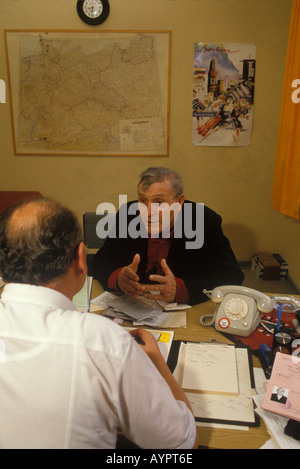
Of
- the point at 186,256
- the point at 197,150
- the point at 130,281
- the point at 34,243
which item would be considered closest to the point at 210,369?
the point at 130,281

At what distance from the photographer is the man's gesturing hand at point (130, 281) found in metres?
1.63

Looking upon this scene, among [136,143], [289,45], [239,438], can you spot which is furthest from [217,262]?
[289,45]

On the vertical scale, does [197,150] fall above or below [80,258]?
above

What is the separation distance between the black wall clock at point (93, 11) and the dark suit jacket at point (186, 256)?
216cm

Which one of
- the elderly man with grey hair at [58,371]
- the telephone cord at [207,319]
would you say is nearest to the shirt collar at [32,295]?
the elderly man with grey hair at [58,371]

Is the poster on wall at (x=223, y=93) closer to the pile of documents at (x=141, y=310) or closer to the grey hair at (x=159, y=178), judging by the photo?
the grey hair at (x=159, y=178)

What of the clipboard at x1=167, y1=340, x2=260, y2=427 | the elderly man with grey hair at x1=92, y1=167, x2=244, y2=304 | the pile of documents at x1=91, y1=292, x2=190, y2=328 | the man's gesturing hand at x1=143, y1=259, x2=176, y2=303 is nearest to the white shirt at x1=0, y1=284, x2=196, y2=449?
the clipboard at x1=167, y1=340, x2=260, y2=427

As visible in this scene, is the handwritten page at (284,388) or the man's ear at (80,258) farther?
the handwritten page at (284,388)

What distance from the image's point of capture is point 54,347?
2.30ft

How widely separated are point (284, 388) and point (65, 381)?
657 millimetres

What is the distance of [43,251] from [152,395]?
40 centimetres

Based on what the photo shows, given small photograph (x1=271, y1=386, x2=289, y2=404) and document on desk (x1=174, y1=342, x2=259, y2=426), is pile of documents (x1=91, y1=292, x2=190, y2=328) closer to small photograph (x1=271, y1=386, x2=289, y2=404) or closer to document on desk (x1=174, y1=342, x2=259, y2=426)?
document on desk (x1=174, y1=342, x2=259, y2=426)

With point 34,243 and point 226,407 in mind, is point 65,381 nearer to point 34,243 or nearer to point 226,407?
point 34,243

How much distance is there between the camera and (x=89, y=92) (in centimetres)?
335
